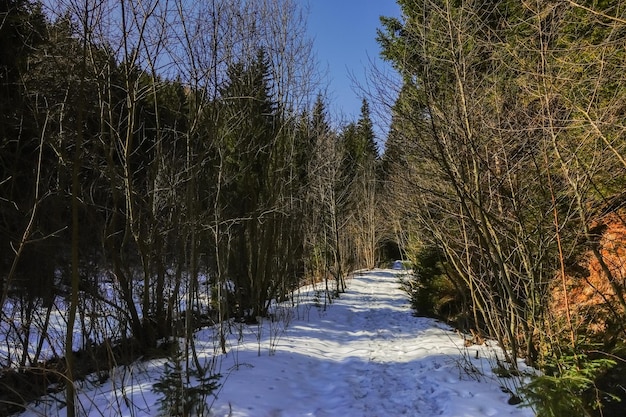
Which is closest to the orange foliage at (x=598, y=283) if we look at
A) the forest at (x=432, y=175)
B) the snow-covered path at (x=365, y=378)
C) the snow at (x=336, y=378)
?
the forest at (x=432, y=175)

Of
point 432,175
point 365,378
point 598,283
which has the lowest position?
point 365,378

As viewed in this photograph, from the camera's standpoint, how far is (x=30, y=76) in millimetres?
4555

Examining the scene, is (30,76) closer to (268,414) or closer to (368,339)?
(268,414)

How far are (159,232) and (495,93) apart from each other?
442cm

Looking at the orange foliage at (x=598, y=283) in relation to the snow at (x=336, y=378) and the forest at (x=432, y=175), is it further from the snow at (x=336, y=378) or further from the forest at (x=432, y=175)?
the snow at (x=336, y=378)

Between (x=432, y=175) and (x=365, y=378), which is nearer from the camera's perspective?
(x=365, y=378)

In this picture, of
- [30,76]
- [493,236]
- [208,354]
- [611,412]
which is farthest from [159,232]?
[611,412]

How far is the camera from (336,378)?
4895mm

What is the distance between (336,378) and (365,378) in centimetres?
33

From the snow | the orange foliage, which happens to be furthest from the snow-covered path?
the orange foliage

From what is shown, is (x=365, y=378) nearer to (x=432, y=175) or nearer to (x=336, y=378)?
(x=336, y=378)

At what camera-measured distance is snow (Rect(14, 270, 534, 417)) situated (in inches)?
149

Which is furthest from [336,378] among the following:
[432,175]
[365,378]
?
[432,175]

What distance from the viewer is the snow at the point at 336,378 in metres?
3.79
